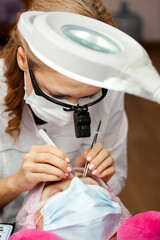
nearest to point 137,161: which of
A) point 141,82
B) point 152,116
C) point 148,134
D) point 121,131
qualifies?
point 148,134

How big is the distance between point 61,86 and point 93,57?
12.7 inches

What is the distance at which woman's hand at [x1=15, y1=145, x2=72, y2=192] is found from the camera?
3.06ft

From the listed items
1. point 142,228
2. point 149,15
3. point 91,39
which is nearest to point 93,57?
point 91,39

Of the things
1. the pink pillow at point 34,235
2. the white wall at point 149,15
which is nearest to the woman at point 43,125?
the pink pillow at point 34,235

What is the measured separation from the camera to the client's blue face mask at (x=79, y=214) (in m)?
0.86

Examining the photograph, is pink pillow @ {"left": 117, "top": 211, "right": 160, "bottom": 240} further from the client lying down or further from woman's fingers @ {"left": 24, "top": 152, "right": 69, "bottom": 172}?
woman's fingers @ {"left": 24, "top": 152, "right": 69, "bottom": 172}

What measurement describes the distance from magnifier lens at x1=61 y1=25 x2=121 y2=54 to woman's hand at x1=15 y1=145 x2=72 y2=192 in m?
0.40

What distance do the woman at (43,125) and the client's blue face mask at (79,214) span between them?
0.07 metres

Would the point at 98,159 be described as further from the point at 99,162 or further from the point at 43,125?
the point at 43,125

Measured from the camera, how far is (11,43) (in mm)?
1175

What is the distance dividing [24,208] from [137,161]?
1807 mm

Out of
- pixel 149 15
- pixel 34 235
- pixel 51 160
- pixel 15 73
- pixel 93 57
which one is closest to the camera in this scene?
pixel 93 57

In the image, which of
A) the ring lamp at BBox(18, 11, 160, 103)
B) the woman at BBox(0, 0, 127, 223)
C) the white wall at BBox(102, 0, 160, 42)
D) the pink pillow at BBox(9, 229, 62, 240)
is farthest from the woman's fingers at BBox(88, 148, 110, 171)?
the white wall at BBox(102, 0, 160, 42)

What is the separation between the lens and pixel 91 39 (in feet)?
2.03
